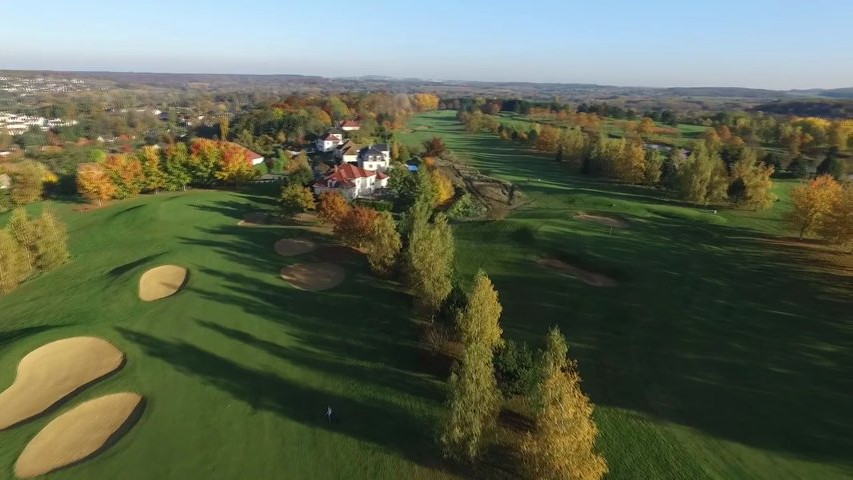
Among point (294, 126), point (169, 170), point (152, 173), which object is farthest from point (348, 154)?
point (294, 126)

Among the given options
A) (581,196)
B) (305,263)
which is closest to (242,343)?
(305,263)

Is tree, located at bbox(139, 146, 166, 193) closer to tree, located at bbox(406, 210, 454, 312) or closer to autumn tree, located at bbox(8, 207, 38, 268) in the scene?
autumn tree, located at bbox(8, 207, 38, 268)

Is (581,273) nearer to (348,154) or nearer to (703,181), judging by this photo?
(703,181)

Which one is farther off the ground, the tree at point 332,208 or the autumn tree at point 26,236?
the tree at point 332,208

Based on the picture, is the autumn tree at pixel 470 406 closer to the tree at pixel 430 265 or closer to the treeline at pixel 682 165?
the tree at pixel 430 265

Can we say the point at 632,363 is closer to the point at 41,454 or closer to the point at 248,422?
the point at 248,422

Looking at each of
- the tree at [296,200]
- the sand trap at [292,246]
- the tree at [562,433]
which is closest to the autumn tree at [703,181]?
the tree at [296,200]

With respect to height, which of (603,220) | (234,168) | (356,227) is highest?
(356,227)
